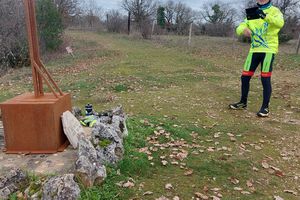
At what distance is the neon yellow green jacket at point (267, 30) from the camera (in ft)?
14.8

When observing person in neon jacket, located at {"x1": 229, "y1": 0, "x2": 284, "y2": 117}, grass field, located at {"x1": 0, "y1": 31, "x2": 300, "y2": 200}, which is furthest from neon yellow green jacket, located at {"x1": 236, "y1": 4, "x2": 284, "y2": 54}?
grass field, located at {"x1": 0, "y1": 31, "x2": 300, "y2": 200}

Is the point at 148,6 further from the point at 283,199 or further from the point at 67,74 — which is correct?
the point at 283,199

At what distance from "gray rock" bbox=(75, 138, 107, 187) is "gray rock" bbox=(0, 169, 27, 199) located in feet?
1.59

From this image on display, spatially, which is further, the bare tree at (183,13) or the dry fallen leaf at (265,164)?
the bare tree at (183,13)

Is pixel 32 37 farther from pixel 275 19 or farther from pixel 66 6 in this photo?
pixel 66 6

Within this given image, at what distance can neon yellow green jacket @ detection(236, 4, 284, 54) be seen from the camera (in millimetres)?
4512

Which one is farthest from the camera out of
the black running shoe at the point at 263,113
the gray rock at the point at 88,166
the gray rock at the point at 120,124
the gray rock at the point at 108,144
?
the black running shoe at the point at 263,113

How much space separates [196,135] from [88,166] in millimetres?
1904

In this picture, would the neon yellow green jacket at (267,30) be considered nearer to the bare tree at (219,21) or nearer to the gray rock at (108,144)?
the gray rock at (108,144)

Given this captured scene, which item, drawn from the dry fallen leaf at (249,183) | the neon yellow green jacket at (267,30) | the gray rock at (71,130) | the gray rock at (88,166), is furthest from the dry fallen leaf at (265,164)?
the neon yellow green jacket at (267,30)

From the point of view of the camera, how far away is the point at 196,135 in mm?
4055

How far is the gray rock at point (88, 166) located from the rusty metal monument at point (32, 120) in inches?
17.8

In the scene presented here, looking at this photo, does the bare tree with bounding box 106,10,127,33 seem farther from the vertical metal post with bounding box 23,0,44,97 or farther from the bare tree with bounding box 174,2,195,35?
the vertical metal post with bounding box 23,0,44,97

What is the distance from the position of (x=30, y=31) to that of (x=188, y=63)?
28.5 feet
